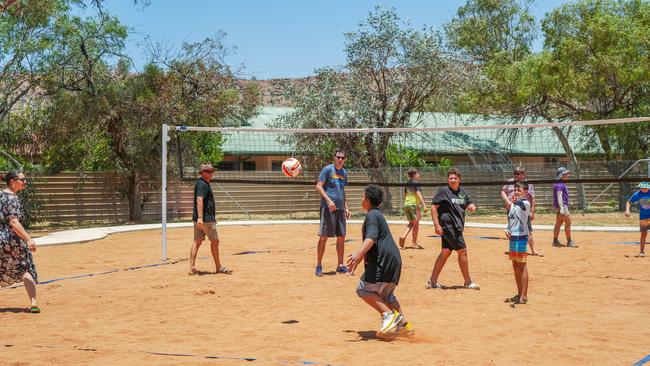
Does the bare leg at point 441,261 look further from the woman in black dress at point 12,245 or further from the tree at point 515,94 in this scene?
the tree at point 515,94

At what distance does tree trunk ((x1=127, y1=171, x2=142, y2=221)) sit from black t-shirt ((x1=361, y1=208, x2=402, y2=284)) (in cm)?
2093

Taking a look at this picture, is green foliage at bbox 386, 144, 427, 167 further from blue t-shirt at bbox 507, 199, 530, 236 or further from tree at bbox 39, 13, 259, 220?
blue t-shirt at bbox 507, 199, 530, 236

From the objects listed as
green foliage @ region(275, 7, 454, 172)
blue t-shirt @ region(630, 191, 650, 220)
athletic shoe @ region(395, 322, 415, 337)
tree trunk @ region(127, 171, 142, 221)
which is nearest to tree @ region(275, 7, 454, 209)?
green foliage @ region(275, 7, 454, 172)

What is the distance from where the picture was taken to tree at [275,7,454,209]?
99.3ft

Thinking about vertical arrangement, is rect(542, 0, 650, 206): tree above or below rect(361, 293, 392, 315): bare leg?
above

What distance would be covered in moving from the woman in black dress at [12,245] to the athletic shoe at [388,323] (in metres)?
4.30

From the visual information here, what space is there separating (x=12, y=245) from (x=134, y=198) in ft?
61.5

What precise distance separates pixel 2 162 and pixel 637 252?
21897mm

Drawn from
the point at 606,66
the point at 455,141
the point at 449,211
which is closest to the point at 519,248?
the point at 449,211

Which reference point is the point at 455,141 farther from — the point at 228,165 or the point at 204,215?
the point at 204,215

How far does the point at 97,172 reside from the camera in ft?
85.0

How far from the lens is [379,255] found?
6.88m

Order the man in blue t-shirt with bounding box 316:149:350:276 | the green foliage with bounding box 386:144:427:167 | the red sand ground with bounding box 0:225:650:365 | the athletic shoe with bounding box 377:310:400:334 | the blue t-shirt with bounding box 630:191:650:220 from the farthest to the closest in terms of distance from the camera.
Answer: the green foliage with bounding box 386:144:427:167 → the blue t-shirt with bounding box 630:191:650:220 → the man in blue t-shirt with bounding box 316:149:350:276 → the athletic shoe with bounding box 377:310:400:334 → the red sand ground with bounding box 0:225:650:365

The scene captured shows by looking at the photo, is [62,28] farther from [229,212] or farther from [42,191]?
[229,212]
